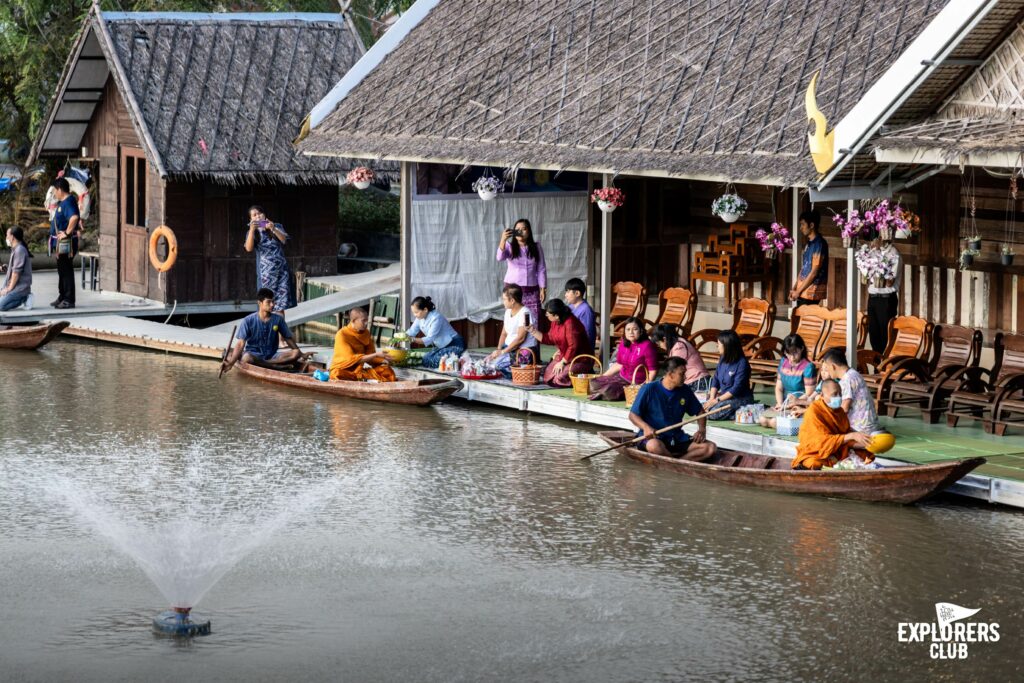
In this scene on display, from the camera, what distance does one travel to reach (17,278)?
2614 cm

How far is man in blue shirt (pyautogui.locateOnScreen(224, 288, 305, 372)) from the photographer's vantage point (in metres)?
21.7

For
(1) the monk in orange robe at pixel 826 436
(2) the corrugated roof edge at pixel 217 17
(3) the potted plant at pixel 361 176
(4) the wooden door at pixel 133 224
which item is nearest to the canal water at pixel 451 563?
(1) the monk in orange robe at pixel 826 436

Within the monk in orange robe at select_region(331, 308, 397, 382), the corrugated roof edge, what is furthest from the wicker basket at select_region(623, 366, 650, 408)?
the corrugated roof edge

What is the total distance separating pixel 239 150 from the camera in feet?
88.9

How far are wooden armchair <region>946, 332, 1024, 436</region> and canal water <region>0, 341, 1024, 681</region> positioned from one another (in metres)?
1.85

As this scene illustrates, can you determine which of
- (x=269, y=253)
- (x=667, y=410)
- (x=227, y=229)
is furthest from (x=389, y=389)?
(x=227, y=229)

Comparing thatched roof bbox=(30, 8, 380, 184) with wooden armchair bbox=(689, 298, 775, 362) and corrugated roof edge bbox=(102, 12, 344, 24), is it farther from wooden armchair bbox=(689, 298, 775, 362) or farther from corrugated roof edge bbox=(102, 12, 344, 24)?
wooden armchair bbox=(689, 298, 775, 362)

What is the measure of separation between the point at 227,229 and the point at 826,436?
1511cm

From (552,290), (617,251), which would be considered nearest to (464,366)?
(552,290)

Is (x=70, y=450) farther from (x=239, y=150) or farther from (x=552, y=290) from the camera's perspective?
(x=239, y=150)

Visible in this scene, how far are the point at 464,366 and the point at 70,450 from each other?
5.00 meters

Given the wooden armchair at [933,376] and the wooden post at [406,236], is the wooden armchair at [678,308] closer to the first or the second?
the wooden post at [406,236]

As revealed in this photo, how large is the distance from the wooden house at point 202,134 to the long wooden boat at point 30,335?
333 centimetres

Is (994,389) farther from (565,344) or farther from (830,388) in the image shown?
(565,344)
